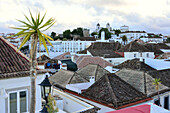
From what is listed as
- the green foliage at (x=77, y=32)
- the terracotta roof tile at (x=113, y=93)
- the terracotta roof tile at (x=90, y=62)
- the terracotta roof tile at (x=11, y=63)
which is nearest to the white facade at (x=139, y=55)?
the terracotta roof tile at (x=90, y=62)

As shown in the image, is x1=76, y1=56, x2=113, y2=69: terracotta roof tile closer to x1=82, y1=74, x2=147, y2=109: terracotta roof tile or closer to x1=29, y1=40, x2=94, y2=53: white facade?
x1=82, y1=74, x2=147, y2=109: terracotta roof tile

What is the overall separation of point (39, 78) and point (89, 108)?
3.09 metres

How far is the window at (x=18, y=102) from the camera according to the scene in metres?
7.93

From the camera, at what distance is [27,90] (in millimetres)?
8453

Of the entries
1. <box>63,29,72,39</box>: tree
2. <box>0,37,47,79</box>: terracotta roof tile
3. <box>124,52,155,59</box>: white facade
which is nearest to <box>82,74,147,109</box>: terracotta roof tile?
<box>0,37,47,79</box>: terracotta roof tile

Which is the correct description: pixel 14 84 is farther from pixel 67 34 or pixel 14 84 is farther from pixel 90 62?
pixel 67 34

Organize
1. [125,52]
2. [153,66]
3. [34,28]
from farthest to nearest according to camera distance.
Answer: [125,52] → [153,66] → [34,28]

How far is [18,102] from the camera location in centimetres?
800

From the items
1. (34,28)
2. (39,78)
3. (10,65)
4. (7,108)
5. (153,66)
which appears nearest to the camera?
(34,28)

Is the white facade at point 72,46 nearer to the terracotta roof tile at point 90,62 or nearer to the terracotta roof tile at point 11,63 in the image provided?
the terracotta roof tile at point 90,62

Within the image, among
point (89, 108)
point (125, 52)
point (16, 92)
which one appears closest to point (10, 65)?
point (16, 92)

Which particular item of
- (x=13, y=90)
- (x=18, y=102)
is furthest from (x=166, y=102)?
(x=13, y=90)

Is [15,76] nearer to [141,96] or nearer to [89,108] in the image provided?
[89,108]

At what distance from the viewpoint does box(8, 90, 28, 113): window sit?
7.93 meters
